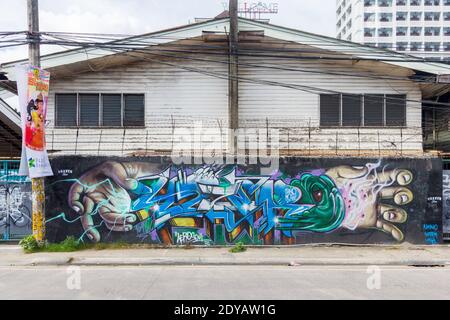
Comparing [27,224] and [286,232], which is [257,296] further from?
[27,224]

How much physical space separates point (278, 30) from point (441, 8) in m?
88.5

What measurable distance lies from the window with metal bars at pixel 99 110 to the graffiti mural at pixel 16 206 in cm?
312

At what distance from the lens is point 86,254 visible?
10.3 meters

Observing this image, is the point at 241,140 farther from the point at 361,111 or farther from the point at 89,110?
the point at 89,110

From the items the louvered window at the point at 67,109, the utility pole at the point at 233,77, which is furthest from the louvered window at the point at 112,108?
the utility pole at the point at 233,77

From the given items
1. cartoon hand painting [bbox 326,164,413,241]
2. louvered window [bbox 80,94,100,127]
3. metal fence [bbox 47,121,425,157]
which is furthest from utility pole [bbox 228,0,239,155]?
louvered window [bbox 80,94,100,127]

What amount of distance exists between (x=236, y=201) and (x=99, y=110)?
19.3ft

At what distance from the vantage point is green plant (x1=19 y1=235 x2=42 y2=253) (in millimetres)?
10562

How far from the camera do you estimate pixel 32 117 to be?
10281 mm

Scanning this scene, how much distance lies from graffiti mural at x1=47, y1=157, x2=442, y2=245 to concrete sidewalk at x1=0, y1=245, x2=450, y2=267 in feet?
1.66

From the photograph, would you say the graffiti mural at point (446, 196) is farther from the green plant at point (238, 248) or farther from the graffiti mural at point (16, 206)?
the graffiti mural at point (16, 206)

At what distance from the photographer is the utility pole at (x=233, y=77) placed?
40.8 feet

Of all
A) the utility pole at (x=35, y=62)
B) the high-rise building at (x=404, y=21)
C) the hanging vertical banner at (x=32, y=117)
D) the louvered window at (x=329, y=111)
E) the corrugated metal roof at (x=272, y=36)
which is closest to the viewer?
the hanging vertical banner at (x=32, y=117)
